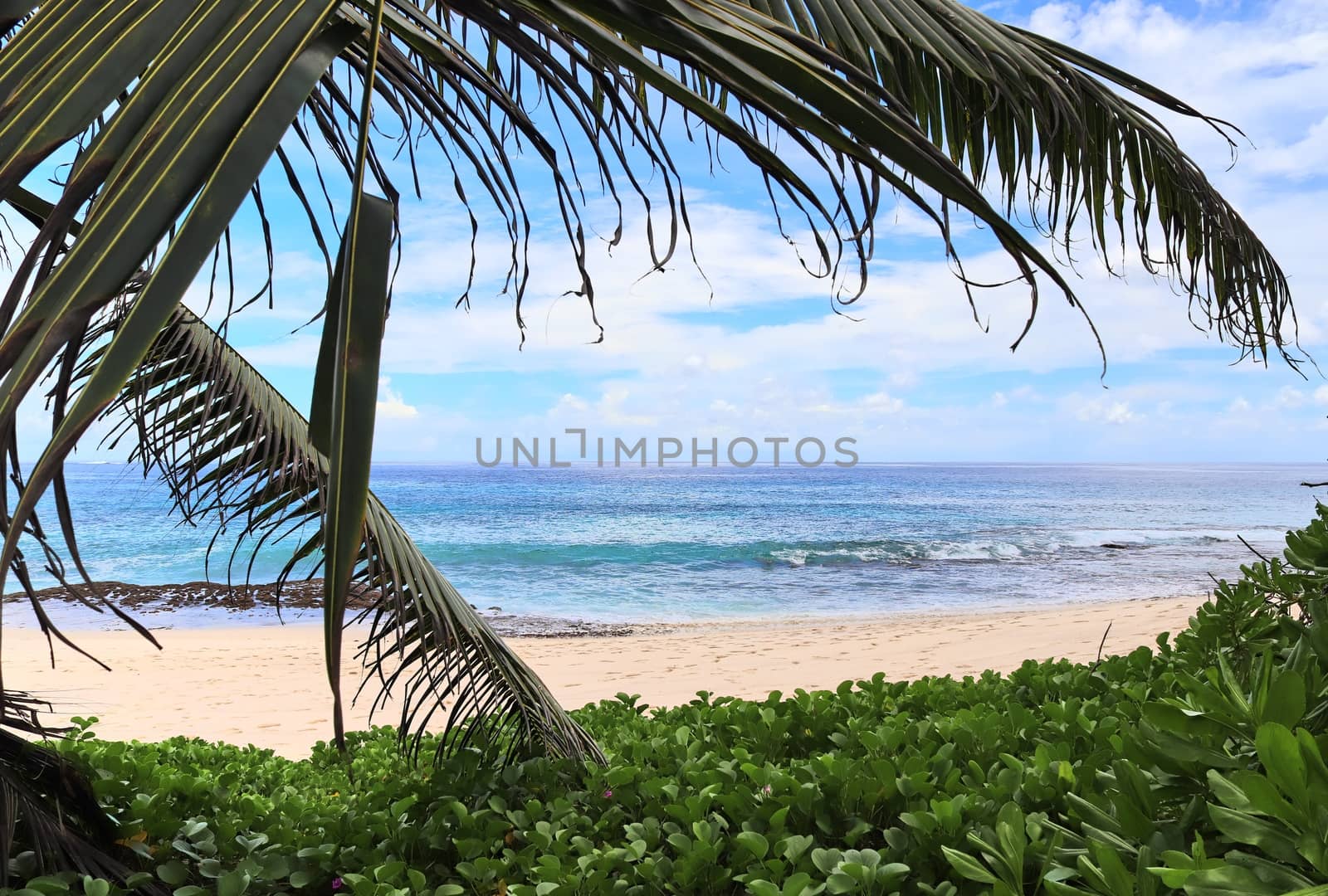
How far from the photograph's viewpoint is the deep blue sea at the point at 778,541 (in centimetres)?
1900

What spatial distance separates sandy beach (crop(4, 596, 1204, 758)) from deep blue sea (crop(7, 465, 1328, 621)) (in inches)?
95.1

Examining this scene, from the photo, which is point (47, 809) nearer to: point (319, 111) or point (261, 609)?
point (319, 111)

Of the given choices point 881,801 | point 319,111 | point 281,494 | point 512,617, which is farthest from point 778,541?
point 319,111

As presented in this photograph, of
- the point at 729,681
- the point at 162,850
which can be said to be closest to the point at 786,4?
the point at 162,850

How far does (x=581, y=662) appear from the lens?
35.9 feet

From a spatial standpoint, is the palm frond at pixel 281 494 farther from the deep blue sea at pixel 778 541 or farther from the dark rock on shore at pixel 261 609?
the dark rock on shore at pixel 261 609

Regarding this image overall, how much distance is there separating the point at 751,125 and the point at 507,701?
2.04m

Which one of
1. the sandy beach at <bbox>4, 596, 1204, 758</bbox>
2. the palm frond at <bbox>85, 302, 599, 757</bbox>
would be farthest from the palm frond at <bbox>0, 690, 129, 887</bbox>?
the sandy beach at <bbox>4, 596, 1204, 758</bbox>

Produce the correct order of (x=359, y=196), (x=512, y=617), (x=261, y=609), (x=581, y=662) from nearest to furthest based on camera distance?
(x=359, y=196)
(x=581, y=662)
(x=261, y=609)
(x=512, y=617)

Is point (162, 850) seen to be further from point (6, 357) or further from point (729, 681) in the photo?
point (729, 681)

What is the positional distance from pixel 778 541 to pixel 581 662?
67.1ft

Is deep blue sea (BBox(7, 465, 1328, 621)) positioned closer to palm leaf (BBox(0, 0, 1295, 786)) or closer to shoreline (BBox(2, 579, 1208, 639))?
shoreline (BBox(2, 579, 1208, 639))

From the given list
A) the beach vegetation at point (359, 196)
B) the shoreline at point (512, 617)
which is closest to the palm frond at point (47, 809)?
the beach vegetation at point (359, 196)

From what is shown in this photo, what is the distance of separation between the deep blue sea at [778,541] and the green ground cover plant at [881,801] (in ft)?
8.90
